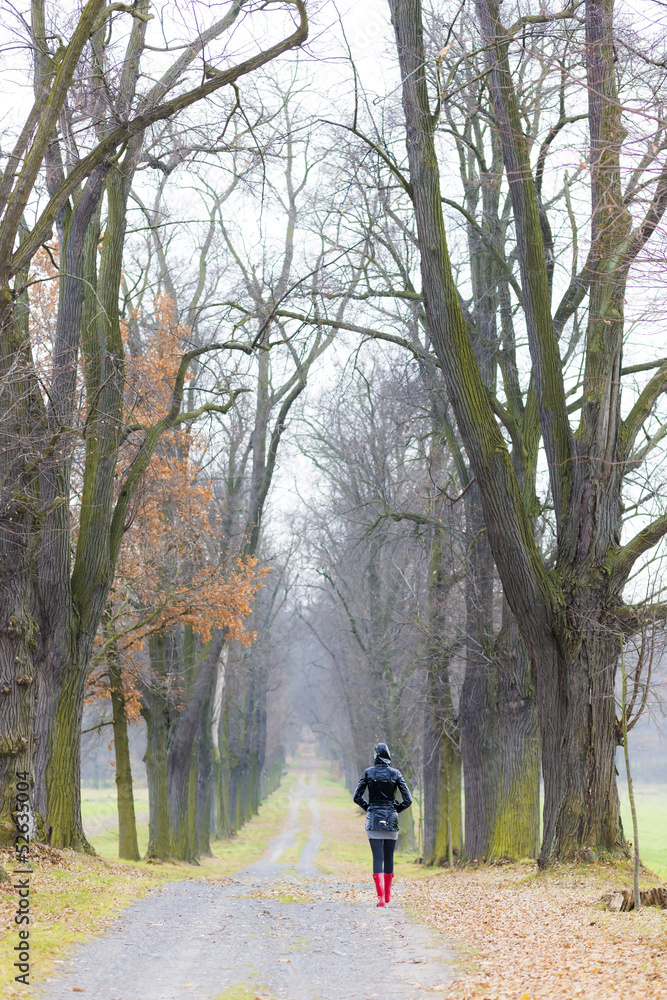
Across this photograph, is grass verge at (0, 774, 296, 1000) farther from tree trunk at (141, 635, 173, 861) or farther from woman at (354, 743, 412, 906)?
woman at (354, 743, 412, 906)

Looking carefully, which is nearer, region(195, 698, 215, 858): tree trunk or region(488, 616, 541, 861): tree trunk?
region(488, 616, 541, 861): tree trunk

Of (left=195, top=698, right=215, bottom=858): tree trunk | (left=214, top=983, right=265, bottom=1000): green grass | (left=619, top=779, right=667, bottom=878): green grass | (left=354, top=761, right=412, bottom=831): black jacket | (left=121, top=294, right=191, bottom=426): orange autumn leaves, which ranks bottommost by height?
(left=619, top=779, right=667, bottom=878): green grass

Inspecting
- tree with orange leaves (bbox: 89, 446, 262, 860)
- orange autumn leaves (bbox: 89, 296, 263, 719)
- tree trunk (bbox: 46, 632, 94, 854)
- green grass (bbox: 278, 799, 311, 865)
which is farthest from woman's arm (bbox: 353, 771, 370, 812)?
green grass (bbox: 278, 799, 311, 865)

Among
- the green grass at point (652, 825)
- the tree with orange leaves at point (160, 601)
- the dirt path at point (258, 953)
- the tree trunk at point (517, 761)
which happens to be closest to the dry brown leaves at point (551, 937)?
the dirt path at point (258, 953)

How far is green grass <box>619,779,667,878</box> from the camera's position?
97.2 ft

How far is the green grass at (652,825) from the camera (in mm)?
29641

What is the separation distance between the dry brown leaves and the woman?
1.55ft

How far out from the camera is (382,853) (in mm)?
9922

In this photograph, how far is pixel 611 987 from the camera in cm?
546

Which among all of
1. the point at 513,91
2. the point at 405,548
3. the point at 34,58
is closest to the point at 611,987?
the point at 513,91

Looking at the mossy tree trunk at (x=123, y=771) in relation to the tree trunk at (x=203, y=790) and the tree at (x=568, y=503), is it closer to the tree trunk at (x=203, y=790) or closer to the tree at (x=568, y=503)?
the tree trunk at (x=203, y=790)

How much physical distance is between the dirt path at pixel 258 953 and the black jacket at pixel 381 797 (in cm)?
88

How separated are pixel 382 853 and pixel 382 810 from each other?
1.93 feet

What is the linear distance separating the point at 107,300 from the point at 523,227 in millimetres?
5911
